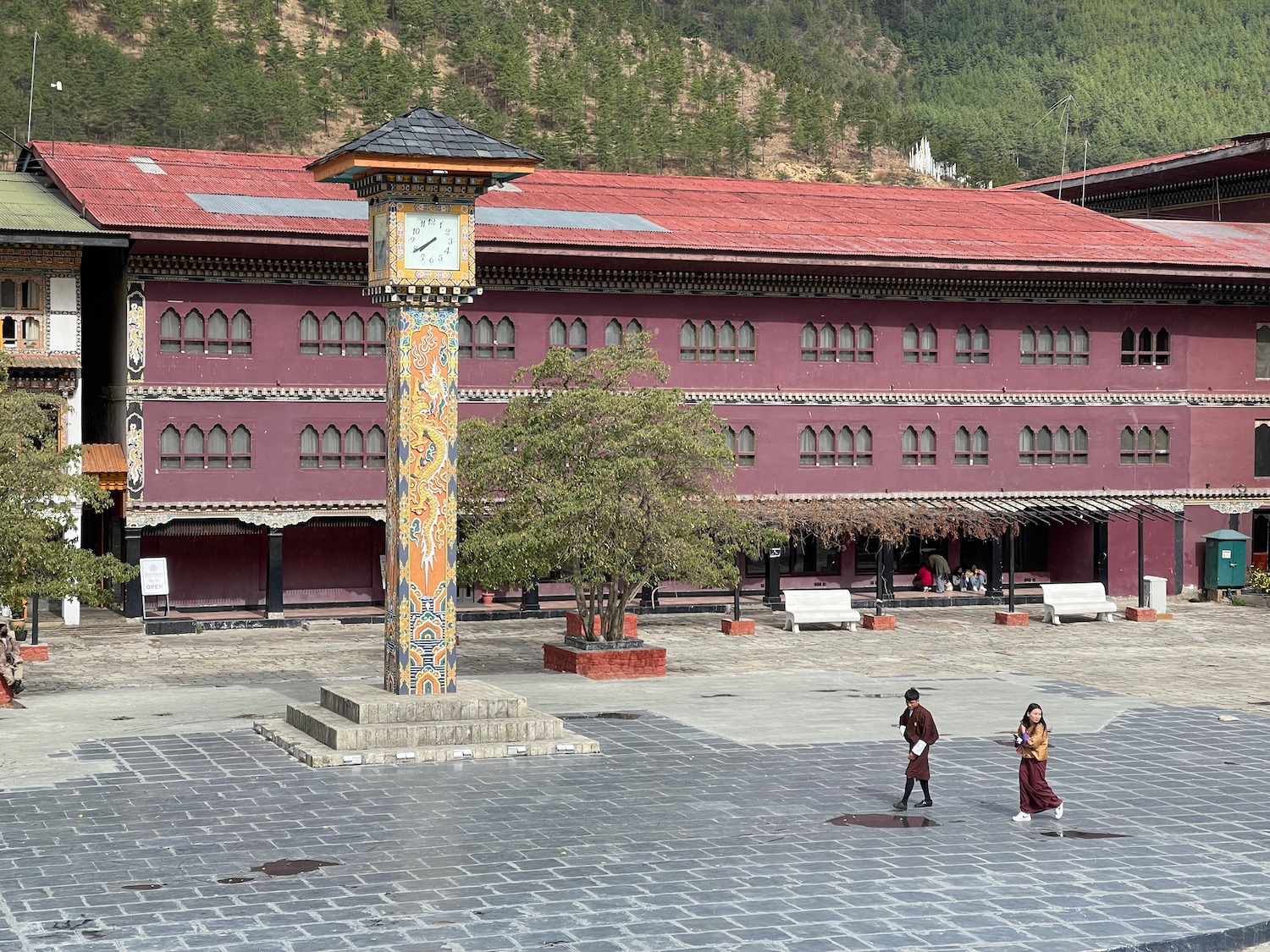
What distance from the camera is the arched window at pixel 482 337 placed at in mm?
37000

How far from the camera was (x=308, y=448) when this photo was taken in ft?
118

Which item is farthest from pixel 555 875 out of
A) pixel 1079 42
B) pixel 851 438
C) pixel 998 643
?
pixel 1079 42

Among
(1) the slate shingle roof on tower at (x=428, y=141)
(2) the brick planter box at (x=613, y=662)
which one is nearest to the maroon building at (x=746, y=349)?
(2) the brick planter box at (x=613, y=662)

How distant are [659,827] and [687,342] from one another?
77.4ft

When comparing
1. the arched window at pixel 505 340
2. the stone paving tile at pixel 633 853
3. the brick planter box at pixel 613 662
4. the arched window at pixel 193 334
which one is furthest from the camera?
the arched window at pixel 505 340

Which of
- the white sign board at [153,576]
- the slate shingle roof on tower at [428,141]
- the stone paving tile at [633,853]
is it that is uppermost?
the slate shingle roof on tower at [428,141]

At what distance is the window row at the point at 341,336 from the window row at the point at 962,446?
7958 millimetres

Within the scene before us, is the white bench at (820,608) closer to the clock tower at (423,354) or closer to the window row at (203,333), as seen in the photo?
the window row at (203,333)

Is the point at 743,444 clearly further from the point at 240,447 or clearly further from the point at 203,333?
the point at 203,333

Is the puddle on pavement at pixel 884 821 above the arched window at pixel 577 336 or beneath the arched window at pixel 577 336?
beneath

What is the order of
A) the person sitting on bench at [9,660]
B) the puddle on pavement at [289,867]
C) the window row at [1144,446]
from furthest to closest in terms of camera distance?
the window row at [1144,446], the person sitting on bench at [9,660], the puddle on pavement at [289,867]

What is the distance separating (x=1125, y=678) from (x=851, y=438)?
1281cm

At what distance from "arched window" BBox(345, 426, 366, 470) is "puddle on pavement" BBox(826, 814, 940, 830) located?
2145 centimetres

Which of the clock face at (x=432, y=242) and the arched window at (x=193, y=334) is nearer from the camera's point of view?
the clock face at (x=432, y=242)
